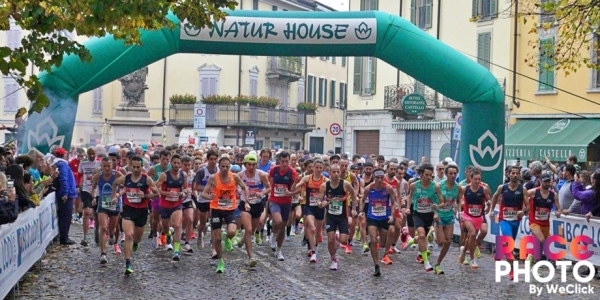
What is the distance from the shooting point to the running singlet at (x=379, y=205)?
1312 cm

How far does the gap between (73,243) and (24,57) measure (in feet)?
23.9

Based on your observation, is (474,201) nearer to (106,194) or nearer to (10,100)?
(106,194)

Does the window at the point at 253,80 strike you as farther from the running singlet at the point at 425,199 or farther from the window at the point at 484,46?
the running singlet at the point at 425,199

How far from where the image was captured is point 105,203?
44.3 feet

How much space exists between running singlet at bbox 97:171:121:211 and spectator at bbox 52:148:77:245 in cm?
160

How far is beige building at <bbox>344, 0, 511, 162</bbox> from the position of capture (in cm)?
3180

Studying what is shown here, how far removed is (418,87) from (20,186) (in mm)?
24542

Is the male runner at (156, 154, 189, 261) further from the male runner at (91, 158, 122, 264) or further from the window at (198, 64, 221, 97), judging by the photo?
the window at (198, 64, 221, 97)

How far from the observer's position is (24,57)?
916 centimetres

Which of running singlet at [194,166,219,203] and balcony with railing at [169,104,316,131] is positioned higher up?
balcony with railing at [169,104,316,131]

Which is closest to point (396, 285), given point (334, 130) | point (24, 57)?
point (24, 57)

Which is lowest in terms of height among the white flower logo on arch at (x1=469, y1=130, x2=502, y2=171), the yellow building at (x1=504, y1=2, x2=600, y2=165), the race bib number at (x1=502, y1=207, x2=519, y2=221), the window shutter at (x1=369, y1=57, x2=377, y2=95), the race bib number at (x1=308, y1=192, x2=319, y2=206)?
the race bib number at (x1=502, y1=207, x2=519, y2=221)

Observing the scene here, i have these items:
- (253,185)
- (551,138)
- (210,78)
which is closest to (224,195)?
(253,185)

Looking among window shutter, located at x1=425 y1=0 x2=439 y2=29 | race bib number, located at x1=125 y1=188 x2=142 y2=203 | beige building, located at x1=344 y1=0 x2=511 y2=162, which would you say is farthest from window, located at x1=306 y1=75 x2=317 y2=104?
race bib number, located at x1=125 y1=188 x2=142 y2=203
